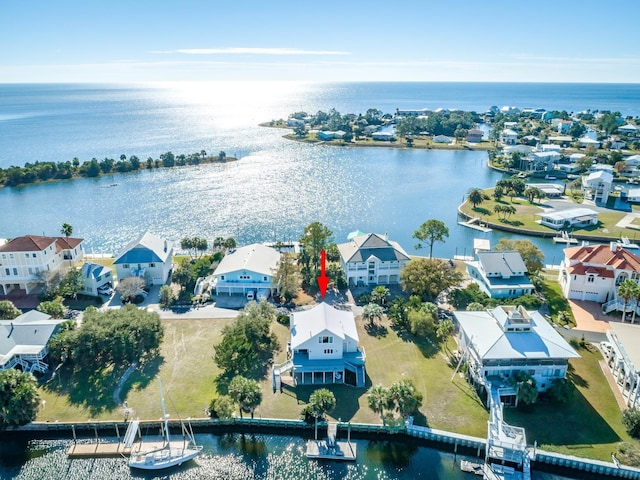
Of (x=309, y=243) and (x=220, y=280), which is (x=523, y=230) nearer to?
(x=309, y=243)

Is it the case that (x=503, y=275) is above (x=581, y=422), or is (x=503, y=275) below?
above

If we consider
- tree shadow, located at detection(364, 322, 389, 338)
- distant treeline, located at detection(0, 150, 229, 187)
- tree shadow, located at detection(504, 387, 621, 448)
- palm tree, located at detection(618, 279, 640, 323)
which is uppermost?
distant treeline, located at detection(0, 150, 229, 187)

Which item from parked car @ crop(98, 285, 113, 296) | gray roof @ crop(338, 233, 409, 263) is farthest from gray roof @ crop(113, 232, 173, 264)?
gray roof @ crop(338, 233, 409, 263)

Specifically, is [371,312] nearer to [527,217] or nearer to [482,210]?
[482,210]

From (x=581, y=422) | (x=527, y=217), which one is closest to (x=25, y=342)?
(x=581, y=422)

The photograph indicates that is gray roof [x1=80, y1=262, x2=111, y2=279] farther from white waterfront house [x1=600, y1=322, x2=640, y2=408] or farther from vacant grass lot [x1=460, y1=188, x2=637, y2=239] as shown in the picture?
vacant grass lot [x1=460, y1=188, x2=637, y2=239]

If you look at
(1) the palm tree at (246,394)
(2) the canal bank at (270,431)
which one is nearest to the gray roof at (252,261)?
(1) the palm tree at (246,394)
